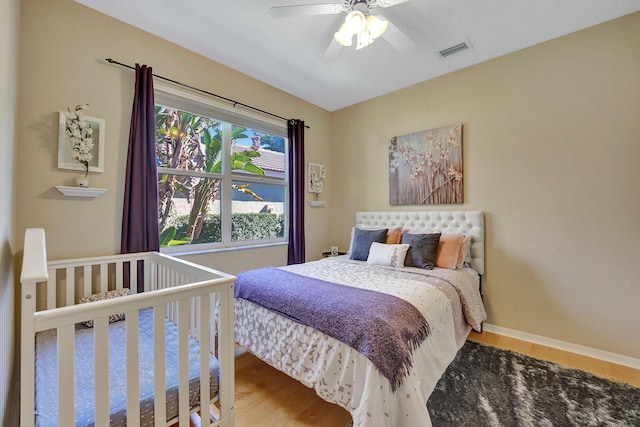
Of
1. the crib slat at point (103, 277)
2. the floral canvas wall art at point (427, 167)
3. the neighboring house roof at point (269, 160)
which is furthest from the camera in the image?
the neighboring house roof at point (269, 160)

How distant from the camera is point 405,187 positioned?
3359 mm

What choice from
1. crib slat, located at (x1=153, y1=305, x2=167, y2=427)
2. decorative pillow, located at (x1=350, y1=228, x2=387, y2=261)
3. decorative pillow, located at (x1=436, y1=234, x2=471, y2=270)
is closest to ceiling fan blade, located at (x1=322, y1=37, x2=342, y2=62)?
decorative pillow, located at (x1=350, y1=228, x2=387, y2=261)

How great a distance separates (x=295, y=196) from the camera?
353 cm

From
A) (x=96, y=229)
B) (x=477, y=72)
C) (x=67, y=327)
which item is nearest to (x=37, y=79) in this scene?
(x=96, y=229)

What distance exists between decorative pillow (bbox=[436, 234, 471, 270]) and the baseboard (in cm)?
81

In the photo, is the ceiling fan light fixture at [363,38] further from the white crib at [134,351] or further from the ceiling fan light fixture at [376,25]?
the white crib at [134,351]

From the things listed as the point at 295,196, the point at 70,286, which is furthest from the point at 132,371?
the point at 295,196

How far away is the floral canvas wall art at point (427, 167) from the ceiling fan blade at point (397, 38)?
4.11 feet

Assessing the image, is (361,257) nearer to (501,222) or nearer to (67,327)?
(501,222)

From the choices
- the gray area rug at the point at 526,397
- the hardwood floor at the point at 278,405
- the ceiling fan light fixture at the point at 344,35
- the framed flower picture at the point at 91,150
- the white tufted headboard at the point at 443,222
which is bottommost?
the hardwood floor at the point at 278,405

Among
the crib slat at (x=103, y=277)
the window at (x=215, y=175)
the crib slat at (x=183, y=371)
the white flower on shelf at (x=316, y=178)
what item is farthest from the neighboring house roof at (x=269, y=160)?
the crib slat at (x=183, y=371)

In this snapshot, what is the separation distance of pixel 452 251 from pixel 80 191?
10.5ft

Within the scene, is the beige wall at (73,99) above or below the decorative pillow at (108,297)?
above

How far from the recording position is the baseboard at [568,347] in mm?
2148
